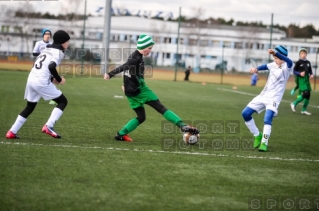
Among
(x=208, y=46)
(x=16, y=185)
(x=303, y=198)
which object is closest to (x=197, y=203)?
(x=303, y=198)

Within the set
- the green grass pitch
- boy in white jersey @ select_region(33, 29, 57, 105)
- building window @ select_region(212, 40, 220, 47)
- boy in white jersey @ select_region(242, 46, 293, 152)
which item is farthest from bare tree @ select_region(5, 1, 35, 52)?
boy in white jersey @ select_region(242, 46, 293, 152)

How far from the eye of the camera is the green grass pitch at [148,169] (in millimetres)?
5781

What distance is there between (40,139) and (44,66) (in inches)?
50.2

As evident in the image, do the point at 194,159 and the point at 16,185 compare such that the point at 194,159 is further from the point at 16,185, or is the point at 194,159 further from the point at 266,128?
the point at 16,185

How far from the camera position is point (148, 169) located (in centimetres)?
727

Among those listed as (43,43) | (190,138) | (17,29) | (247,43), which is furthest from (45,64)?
(247,43)

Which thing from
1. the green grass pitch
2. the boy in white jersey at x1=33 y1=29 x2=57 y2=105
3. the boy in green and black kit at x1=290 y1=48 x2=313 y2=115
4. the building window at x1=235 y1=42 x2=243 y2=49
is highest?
the building window at x1=235 y1=42 x2=243 y2=49

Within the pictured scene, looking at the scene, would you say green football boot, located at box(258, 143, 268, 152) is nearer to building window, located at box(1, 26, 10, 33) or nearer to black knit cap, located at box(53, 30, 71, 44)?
black knit cap, located at box(53, 30, 71, 44)

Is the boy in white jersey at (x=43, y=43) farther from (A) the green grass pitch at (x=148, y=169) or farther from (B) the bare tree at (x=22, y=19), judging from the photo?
(B) the bare tree at (x=22, y=19)

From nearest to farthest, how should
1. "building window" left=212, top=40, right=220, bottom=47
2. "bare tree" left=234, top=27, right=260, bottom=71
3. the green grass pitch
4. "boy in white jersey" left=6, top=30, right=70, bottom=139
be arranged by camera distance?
1. the green grass pitch
2. "boy in white jersey" left=6, top=30, right=70, bottom=139
3. "bare tree" left=234, top=27, right=260, bottom=71
4. "building window" left=212, top=40, right=220, bottom=47

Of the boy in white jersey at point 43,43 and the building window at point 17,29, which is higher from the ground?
the building window at point 17,29

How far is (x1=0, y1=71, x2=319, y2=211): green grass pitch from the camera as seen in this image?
578cm

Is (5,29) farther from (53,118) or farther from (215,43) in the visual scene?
(53,118)

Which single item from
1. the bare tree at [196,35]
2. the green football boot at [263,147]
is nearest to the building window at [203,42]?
the bare tree at [196,35]
